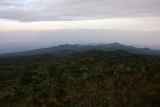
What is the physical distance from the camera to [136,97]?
3.55m

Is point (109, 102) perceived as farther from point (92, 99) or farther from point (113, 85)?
point (113, 85)

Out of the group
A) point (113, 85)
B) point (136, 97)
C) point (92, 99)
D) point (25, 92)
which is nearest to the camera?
point (136, 97)

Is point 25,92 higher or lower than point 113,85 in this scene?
lower

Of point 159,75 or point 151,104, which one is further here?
point 159,75

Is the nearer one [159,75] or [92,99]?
[92,99]

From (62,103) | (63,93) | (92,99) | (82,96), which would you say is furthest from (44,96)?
(92,99)

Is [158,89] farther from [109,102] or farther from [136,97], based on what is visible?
[109,102]

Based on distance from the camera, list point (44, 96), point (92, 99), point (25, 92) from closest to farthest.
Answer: point (92, 99), point (44, 96), point (25, 92)

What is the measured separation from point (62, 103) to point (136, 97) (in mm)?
2160

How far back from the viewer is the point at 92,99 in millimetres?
3809

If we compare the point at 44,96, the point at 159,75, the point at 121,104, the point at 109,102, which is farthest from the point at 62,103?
the point at 159,75

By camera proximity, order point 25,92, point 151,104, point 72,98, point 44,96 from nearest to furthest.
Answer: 1. point 151,104
2. point 72,98
3. point 44,96
4. point 25,92

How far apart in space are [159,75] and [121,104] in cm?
325

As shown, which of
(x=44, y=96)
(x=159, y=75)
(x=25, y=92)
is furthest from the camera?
(x=25, y=92)
